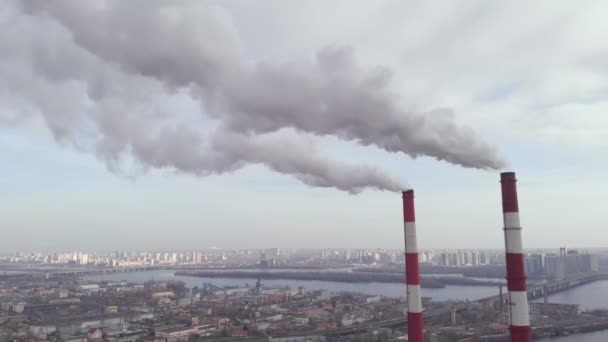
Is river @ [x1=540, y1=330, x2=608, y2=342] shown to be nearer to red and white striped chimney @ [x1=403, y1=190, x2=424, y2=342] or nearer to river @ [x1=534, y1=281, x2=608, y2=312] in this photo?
river @ [x1=534, y1=281, x2=608, y2=312]

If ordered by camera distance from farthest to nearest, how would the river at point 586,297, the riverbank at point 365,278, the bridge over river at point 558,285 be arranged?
the riverbank at point 365,278 < the bridge over river at point 558,285 < the river at point 586,297

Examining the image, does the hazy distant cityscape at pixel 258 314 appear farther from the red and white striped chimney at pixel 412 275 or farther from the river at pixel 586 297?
the red and white striped chimney at pixel 412 275

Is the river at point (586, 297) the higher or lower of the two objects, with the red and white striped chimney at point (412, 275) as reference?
lower

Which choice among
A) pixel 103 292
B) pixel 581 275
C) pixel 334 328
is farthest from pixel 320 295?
pixel 581 275

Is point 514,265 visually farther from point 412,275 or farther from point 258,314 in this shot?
point 258,314

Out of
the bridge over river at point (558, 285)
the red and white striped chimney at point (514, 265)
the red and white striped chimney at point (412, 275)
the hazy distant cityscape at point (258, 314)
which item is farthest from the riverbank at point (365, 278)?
the red and white striped chimney at point (514, 265)

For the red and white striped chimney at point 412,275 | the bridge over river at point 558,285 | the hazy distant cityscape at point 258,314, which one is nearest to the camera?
the red and white striped chimney at point 412,275
